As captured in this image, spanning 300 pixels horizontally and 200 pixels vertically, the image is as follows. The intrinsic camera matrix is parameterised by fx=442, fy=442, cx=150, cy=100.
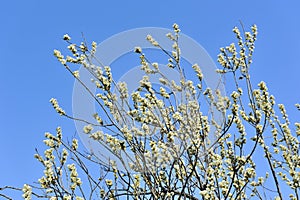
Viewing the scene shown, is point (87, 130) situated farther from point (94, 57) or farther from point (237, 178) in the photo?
point (237, 178)

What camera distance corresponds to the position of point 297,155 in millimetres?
3977

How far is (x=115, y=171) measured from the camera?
3250 millimetres

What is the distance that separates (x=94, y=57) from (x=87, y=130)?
1.97 feet

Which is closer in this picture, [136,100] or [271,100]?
[136,100]

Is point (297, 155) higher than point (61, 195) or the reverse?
higher

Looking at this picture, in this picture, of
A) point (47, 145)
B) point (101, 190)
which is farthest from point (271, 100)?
point (47, 145)

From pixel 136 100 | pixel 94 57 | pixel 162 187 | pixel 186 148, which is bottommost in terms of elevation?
pixel 162 187

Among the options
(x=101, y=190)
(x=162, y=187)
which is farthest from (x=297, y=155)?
(x=101, y=190)

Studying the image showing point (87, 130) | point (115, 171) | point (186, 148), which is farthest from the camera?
point (87, 130)

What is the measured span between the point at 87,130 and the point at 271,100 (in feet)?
5.15

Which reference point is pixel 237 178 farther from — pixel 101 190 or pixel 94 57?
pixel 94 57

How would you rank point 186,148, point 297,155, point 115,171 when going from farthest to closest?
point 297,155 < point 115,171 < point 186,148

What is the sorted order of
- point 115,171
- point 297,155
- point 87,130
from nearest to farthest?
point 115,171
point 87,130
point 297,155

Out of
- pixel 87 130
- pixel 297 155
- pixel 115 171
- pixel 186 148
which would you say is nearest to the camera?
pixel 186 148
